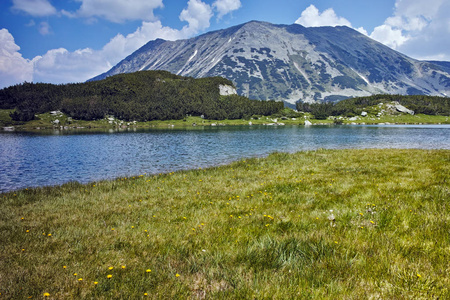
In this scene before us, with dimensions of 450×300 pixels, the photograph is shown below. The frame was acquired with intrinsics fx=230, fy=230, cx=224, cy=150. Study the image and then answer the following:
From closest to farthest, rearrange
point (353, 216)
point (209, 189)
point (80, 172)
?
1. point (353, 216)
2. point (209, 189)
3. point (80, 172)

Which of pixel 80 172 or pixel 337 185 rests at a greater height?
pixel 337 185

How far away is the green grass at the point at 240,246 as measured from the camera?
4230 millimetres

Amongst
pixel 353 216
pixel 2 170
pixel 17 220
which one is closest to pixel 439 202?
pixel 353 216

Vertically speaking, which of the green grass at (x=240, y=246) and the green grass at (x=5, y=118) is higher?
the green grass at (x=5, y=118)

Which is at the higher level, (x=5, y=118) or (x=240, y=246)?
(x=5, y=118)

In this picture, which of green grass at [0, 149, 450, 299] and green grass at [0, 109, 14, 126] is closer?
green grass at [0, 149, 450, 299]

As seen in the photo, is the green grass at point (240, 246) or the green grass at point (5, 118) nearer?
the green grass at point (240, 246)

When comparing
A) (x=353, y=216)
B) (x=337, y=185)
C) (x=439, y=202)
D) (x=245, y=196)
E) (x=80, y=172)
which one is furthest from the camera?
(x=80, y=172)

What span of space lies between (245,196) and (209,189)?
9.77ft

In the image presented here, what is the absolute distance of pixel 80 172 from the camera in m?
28.2

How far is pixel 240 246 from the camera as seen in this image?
591cm

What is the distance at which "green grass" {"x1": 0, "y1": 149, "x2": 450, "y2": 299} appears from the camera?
4.23 m

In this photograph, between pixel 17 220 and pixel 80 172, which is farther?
pixel 80 172

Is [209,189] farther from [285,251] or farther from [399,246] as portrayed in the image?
[399,246]
